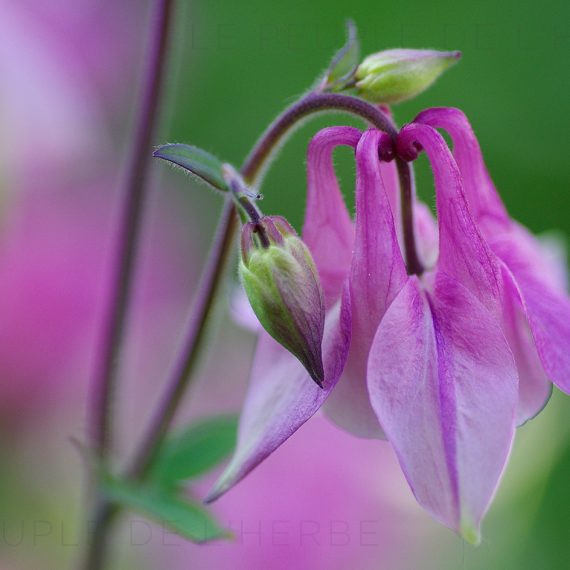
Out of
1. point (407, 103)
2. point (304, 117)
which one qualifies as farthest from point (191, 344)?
point (407, 103)

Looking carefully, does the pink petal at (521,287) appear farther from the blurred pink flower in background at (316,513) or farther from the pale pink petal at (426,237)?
the blurred pink flower in background at (316,513)

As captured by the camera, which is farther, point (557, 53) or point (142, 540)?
point (557, 53)

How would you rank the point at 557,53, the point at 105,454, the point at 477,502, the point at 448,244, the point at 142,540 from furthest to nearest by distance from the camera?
the point at 557,53 < the point at 142,540 < the point at 105,454 < the point at 448,244 < the point at 477,502

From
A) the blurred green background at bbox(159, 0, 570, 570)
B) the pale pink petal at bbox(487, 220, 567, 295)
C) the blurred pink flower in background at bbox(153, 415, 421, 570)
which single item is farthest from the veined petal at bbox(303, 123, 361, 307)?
the blurred green background at bbox(159, 0, 570, 570)

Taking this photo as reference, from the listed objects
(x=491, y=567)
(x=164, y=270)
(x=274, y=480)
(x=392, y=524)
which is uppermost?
(x=164, y=270)

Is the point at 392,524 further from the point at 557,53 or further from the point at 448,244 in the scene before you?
the point at 557,53

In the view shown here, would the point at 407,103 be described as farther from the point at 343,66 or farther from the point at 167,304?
the point at 343,66

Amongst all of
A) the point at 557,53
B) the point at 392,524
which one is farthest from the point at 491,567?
the point at 557,53
